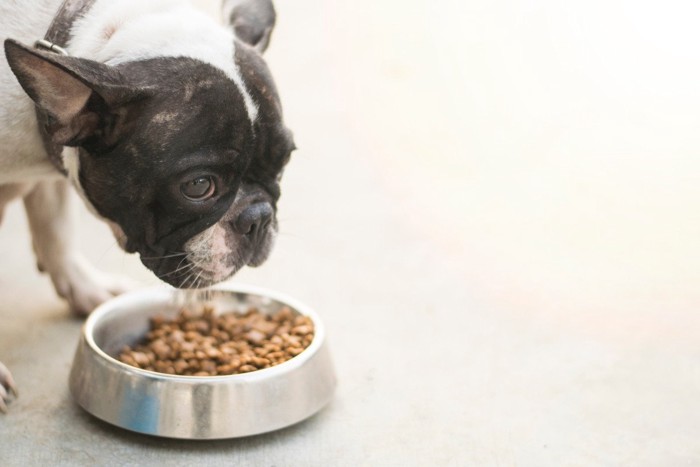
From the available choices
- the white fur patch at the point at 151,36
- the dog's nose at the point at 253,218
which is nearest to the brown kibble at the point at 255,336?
the dog's nose at the point at 253,218

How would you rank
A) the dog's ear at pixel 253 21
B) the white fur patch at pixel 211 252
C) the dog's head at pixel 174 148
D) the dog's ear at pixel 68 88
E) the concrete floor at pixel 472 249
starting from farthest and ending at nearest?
the dog's ear at pixel 253 21, the concrete floor at pixel 472 249, the white fur patch at pixel 211 252, the dog's head at pixel 174 148, the dog's ear at pixel 68 88

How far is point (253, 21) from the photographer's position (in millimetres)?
2943

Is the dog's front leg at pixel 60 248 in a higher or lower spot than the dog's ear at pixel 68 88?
lower

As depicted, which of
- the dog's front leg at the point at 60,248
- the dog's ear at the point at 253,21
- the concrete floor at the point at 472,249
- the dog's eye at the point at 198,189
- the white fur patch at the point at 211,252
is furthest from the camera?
the dog's front leg at the point at 60,248

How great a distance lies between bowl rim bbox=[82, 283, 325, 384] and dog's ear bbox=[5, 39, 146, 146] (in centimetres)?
58

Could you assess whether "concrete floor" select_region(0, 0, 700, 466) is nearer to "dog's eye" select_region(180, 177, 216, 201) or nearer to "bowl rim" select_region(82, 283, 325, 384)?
"bowl rim" select_region(82, 283, 325, 384)

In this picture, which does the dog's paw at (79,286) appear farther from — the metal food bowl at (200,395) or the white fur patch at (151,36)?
the white fur patch at (151,36)

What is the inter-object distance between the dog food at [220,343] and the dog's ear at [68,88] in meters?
0.73

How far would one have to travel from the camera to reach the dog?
2.39 metres

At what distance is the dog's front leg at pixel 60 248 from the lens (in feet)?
10.8

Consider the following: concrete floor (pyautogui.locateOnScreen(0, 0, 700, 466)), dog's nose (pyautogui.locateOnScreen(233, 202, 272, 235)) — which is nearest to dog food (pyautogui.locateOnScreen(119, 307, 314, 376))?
concrete floor (pyautogui.locateOnScreen(0, 0, 700, 466))

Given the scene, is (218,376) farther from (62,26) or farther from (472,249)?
(472,249)

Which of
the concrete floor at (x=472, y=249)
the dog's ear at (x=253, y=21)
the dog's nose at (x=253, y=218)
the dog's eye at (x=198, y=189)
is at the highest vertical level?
the dog's ear at (x=253, y=21)

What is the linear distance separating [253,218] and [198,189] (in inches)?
7.4
